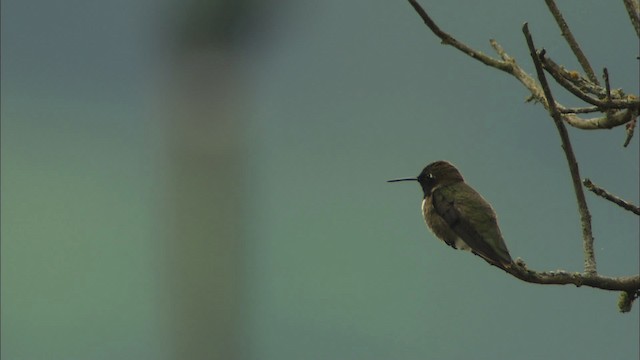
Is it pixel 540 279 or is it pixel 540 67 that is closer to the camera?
pixel 540 67

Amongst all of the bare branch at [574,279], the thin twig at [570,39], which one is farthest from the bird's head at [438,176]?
the bare branch at [574,279]

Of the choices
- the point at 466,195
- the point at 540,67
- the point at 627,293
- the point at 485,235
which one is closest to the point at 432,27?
the point at 540,67

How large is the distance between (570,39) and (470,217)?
8.23ft

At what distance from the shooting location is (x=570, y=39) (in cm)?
366

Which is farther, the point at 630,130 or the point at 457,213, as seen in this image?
the point at 457,213

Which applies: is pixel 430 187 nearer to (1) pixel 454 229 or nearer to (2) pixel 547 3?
(1) pixel 454 229

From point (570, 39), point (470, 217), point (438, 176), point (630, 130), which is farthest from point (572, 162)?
point (438, 176)

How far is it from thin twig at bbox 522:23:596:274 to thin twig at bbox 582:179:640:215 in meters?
0.13

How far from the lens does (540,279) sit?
346 cm

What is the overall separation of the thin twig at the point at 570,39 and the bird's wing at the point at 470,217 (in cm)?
167

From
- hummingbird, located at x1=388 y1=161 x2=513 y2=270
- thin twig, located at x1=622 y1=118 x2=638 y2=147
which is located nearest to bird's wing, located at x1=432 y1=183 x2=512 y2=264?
hummingbird, located at x1=388 y1=161 x2=513 y2=270

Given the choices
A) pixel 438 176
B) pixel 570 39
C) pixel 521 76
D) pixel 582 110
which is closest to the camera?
pixel 582 110

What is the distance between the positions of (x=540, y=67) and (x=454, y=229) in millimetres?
2820

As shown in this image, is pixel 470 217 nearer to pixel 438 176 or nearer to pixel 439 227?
pixel 439 227
